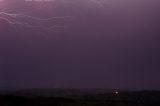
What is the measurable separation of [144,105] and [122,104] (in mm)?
1899

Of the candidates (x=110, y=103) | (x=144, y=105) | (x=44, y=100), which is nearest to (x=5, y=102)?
(x=44, y=100)

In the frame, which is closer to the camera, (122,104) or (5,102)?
(5,102)

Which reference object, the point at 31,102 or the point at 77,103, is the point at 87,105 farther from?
the point at 31,102

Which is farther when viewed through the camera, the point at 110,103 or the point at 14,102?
the point at 110,103

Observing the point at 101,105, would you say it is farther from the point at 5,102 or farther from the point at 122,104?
the point at 5,102

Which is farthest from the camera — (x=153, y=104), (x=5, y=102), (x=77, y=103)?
(x=153, y=104)

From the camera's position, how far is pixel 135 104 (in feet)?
110

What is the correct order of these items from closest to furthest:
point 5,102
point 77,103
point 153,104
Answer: point 5,102
point 77,103
point 153,104

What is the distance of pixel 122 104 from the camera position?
33.3 m

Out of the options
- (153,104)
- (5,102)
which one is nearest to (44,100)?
(5,102)

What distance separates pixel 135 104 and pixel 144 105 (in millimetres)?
768

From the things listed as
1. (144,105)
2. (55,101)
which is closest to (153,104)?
(144,105)

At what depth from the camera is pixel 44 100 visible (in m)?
32.8

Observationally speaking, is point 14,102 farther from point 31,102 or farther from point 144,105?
point 144,105
